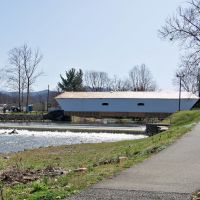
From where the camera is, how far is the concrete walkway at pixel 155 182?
23.9 ft

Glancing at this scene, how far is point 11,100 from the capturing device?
14250cm

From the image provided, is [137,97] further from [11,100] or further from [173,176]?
[11,100]

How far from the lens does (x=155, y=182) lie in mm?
8398

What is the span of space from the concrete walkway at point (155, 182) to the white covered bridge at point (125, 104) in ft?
183

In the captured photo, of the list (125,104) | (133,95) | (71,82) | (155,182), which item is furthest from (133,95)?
(155,182)

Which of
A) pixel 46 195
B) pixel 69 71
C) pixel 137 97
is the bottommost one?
pixel 46 195

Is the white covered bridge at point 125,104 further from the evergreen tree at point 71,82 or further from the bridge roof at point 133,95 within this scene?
the evergreen tree at point 71,82

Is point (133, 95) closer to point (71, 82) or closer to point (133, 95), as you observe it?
point (133, 95)

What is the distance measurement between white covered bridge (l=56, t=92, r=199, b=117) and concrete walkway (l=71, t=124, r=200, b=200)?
55.7 meters

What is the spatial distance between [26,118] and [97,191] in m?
64.0

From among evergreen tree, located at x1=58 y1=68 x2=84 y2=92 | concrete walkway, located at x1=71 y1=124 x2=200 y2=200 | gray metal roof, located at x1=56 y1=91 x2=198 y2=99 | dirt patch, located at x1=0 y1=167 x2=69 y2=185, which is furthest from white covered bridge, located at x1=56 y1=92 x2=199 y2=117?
dirt patch, located at x1=0 y1=167 x2=69 y2=185

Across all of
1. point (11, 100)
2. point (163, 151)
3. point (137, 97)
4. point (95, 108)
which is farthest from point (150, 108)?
point (11, 100)

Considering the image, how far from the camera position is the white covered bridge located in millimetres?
67625

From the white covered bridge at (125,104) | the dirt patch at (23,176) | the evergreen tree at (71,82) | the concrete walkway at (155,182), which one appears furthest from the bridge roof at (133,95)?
the dirt patch at (23,176)
